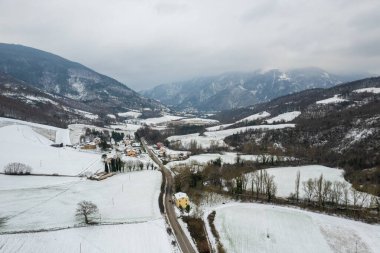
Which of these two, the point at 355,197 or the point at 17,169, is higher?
the point at 17,169

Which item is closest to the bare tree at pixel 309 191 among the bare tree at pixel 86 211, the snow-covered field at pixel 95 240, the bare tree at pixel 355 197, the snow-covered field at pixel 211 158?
the bare tree at pixel 355 197

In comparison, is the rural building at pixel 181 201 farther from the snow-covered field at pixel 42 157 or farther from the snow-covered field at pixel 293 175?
the snow-covered field at pixel 42 157

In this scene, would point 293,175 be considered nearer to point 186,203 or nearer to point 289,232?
point 289,232

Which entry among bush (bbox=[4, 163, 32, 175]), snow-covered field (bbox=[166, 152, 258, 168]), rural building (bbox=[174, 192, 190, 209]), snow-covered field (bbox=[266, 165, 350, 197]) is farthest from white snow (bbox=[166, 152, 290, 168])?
bush (bbox=[4, 163, 32, 175])

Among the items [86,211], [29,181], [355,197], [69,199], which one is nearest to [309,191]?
[355,197]

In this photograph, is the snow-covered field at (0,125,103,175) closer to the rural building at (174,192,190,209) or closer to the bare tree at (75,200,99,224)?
the bare tree at (75,200,99,224)
